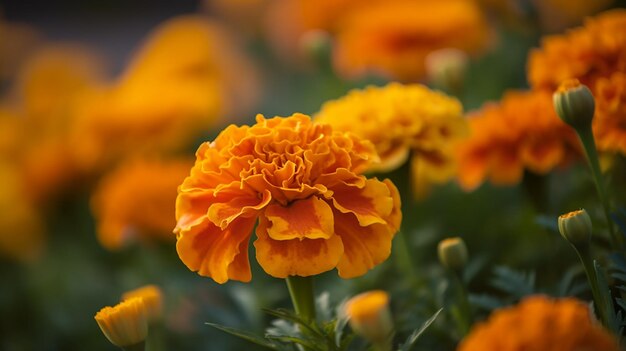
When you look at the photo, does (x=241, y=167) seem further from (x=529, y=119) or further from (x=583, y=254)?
(x=529, y=119)

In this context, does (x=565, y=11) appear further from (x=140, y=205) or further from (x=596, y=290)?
(x=596, y=290)

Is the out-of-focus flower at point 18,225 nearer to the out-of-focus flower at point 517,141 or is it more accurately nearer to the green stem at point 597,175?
the out-of-focus flower at point 517,141

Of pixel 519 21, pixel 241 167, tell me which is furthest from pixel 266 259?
pixel 519 21

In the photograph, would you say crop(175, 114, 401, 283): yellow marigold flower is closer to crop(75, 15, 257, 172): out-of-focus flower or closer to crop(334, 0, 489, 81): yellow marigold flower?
crop(334, 0, 489, 81): yellow marigold flower

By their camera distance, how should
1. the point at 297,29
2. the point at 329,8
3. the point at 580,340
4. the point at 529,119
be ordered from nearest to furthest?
the point at 580,340 < the point at 529,119 < the point at 329,8 < the point at 297,29

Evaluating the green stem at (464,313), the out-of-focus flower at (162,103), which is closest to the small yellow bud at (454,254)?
the green stem at (464,313)
